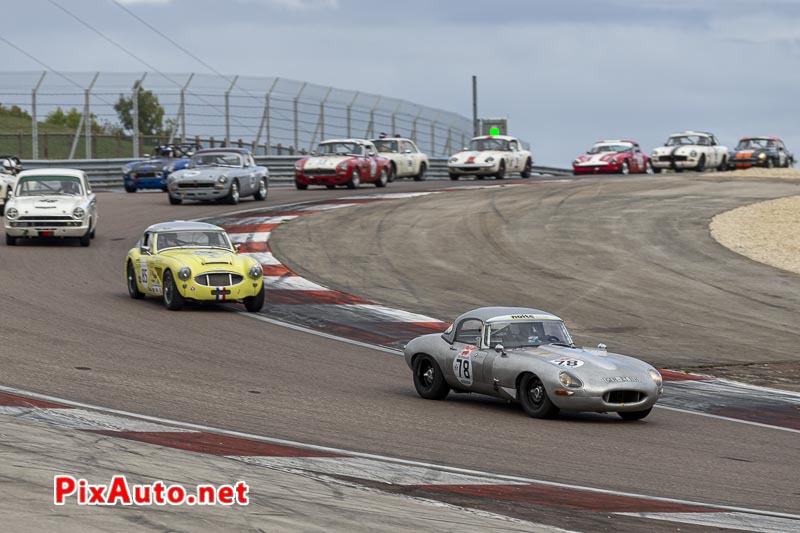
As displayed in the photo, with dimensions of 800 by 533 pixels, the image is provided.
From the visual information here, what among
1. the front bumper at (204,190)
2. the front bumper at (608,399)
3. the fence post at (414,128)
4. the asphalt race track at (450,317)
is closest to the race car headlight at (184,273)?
the asphalt race track at (450,317)

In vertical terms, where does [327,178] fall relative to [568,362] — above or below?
above

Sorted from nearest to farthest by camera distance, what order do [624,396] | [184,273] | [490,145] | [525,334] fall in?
[624,396] < [525,334] < [184,273] < [490,145]

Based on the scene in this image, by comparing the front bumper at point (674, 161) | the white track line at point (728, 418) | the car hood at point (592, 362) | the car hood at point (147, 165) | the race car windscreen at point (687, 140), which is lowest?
the white track line at point (728, 418)

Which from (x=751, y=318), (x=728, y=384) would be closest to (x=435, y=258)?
(x=751, y=318)

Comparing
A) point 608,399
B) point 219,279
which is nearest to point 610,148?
point 219,279

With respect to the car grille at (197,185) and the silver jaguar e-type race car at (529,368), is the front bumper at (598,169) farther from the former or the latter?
the silver jaguar e-type race car at (529,368)

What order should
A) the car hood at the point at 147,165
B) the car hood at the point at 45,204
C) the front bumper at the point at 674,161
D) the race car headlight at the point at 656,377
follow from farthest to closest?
the front bumper at the point at 674,161, the car hood at the point at 147,165, the car hood at the point at 45,204, the race car headlight at the point at 656,377

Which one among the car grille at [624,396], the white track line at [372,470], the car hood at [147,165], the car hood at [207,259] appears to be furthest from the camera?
the car hood at [147,165]

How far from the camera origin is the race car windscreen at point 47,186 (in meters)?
24.2

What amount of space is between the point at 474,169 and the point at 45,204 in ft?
67.6

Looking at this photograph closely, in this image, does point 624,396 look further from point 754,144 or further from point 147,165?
point 754,144

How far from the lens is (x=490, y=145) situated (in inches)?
1677

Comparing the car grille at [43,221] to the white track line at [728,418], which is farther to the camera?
the car grille at [43,221]

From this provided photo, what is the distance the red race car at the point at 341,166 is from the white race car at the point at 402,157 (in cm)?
182
